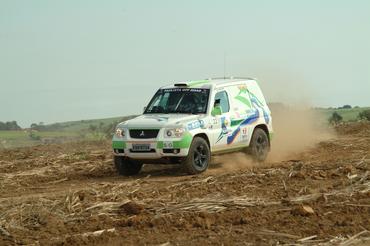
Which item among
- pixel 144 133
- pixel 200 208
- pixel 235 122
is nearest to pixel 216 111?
pixel 235 122

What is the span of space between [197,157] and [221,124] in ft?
3.37

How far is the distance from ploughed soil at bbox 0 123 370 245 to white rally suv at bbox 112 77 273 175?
17.9 inches

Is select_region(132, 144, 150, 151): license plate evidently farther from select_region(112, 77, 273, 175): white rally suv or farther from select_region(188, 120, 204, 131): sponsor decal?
select_region(188, 120, 204, 131): sponsor decal

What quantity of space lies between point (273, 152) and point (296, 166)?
4455 millimetres

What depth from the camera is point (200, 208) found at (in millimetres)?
10398

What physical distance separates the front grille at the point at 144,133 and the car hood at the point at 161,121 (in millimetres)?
92

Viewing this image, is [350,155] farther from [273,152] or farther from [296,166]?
[296,166]

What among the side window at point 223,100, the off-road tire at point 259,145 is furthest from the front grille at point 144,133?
the off-road tire at point 259,145

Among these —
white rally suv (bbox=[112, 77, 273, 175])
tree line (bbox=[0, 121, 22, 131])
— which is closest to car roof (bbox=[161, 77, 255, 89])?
white rally suv (bbox=[112, 77, 273, 175])

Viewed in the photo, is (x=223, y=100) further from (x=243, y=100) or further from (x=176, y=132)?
(x=176, y=132)

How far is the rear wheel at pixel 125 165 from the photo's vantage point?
15.6 m

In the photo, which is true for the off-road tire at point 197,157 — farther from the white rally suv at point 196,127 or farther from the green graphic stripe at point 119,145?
the green graphic stripe at point 119,145

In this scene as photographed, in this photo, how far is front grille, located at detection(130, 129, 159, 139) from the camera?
591 inches

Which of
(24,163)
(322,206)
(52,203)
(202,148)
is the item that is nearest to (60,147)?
(24,163)
